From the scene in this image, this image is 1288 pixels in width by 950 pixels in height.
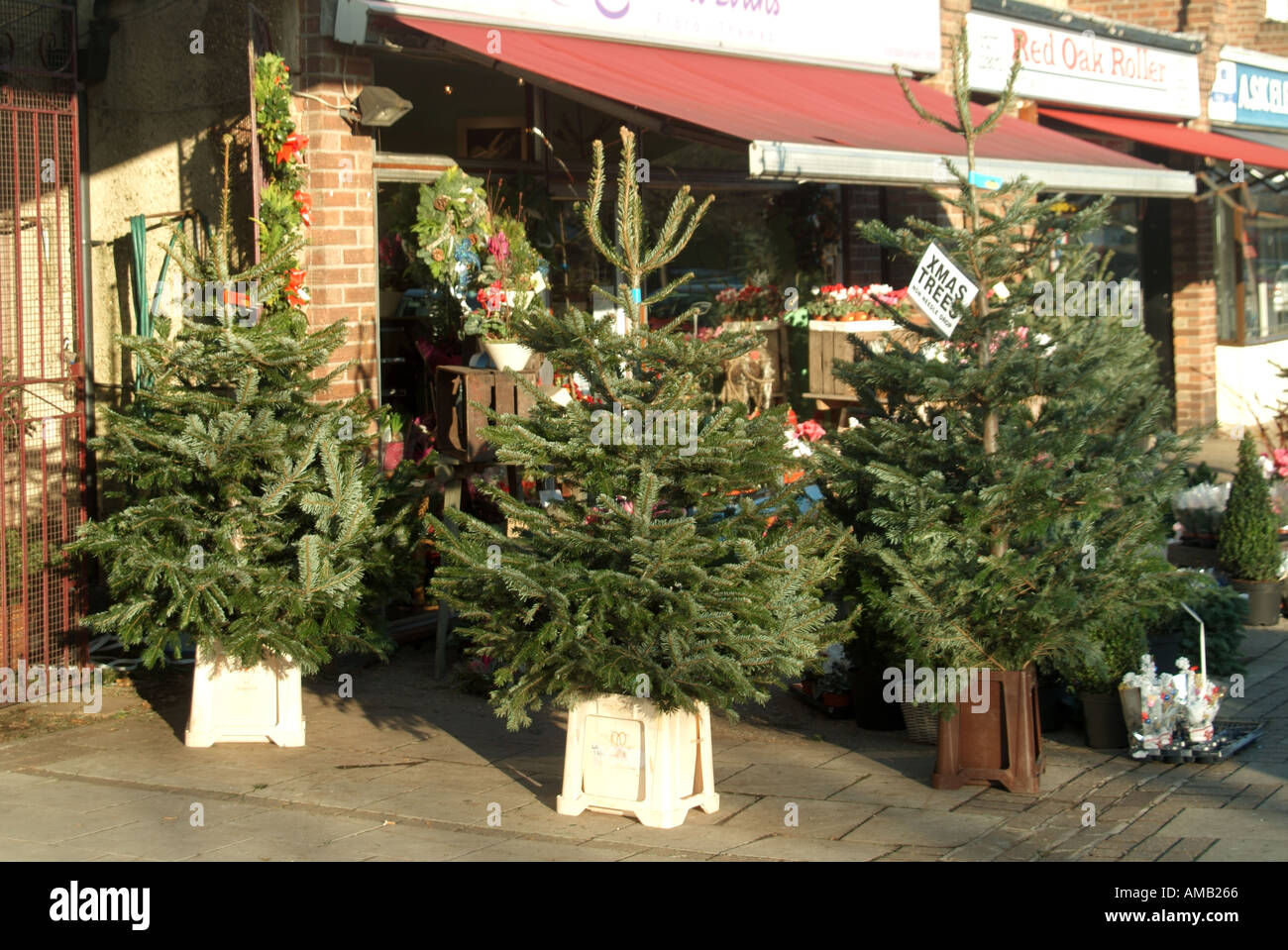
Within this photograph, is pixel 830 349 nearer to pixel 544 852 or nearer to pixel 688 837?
pixel 688 837

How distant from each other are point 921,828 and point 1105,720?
1557mm

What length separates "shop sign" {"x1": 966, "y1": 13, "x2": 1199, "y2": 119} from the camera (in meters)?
13.6

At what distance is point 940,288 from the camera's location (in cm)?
617

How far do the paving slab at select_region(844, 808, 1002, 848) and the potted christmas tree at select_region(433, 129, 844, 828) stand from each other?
2.19 feet

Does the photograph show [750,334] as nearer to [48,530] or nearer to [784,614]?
[784,614]

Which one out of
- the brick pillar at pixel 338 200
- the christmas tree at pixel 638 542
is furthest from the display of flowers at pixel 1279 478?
the brick pillar at pixel 338 200

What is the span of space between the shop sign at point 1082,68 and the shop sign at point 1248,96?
2.41ft

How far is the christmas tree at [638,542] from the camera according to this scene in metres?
5.29

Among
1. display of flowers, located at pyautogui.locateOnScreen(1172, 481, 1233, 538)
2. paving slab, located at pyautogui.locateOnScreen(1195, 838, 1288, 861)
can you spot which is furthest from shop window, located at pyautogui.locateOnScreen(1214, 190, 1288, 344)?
paving slab, located at pyautogui.locateOnScreen(1195, 838, 1288, 861)

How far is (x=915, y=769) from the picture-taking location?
20.8 ft

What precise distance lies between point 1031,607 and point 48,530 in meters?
5.16

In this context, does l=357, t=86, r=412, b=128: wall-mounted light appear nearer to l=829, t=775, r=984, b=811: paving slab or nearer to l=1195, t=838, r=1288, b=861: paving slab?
l=829, t=775, r=984, b=811: paving slab

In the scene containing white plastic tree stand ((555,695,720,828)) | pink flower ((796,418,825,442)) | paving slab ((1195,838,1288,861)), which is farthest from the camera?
pink flower ((796,418,825,442))

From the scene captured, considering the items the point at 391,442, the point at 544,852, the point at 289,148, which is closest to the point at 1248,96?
the point at 391,442
